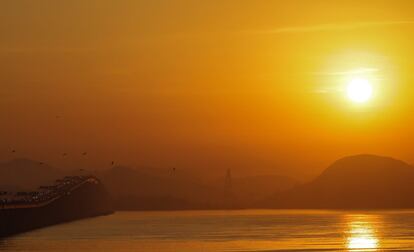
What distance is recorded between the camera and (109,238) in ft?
462

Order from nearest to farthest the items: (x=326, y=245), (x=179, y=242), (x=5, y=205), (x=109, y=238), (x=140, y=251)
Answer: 1. (x=140, y=251)
2. (x=326, y=245)
3. (x=179, y=242)
4. (x=109, y=238)
5. (x=5, y=205)

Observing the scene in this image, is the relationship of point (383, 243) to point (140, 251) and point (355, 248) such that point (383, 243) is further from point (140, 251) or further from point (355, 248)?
point (140, 251)

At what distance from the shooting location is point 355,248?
11550 cm

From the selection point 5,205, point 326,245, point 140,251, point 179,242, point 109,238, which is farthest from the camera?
point 5,205

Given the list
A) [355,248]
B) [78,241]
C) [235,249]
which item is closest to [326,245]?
[355,248]

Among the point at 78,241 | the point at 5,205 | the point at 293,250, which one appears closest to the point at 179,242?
the point at 78,241

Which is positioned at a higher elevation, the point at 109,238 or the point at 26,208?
the point at 26,208

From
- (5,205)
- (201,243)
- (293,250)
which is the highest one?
(5,205)

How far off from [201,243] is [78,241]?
58.6 feet

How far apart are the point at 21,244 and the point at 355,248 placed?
45.5 metres

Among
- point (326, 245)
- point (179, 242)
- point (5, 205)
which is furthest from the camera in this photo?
point (5, 205)

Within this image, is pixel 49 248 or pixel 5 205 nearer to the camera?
pixel 49 248

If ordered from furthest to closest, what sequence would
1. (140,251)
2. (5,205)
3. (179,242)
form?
(5,205), (179,242), (140,251)

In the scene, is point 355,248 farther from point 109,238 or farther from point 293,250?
point 109,238
